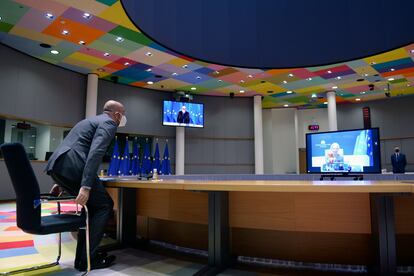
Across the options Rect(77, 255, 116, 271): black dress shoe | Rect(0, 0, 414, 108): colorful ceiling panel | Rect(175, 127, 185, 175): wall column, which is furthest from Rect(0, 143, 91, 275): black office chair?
Rect(175, 127, 185, 175): wall column

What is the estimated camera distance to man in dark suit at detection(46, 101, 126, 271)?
2.29 meters

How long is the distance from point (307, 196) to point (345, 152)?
103 centimetres

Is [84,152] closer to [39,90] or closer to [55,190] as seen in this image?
[55,190]

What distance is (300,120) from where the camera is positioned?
15266mm

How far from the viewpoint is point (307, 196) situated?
83.7 inches

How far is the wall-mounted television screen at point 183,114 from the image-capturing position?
460 inches

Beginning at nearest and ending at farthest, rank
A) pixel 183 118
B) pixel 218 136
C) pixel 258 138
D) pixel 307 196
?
pixel 307 196, pixel 183 118, pixel 258 138, pixel 218 136

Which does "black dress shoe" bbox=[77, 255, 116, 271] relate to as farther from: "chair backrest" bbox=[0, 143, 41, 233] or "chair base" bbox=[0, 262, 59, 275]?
"chair backrest" bbox=[0, 143, 41, 233]

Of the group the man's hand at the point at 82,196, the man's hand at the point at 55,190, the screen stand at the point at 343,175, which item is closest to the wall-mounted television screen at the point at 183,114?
the man's hand at the point at 55,190

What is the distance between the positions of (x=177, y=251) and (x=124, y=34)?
5.83 meters

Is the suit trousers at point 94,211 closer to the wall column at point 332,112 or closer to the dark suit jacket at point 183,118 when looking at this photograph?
the dark suit jacket at point 183,118

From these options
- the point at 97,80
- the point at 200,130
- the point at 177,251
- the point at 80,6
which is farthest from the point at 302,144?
the point at 177,251

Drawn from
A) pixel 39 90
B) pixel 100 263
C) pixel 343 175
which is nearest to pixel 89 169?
pixel 100 263

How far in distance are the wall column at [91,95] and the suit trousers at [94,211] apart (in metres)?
7.79
